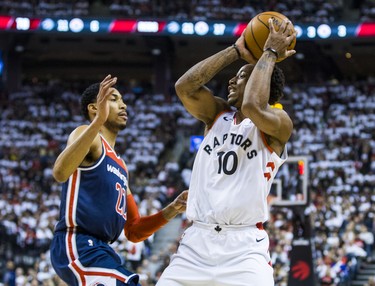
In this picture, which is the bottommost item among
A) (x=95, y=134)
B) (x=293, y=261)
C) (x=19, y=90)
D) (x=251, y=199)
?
(x=293, y=261)

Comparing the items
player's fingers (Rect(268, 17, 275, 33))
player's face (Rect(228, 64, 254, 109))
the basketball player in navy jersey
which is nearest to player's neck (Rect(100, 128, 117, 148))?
the basketball player in navy jersey

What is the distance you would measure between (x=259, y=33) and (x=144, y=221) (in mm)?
1808

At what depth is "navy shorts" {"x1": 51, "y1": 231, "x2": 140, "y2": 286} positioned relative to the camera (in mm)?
5473

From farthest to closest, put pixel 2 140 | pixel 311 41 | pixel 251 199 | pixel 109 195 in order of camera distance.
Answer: pixel 311 41 < pixel 2 140 < pixel 109 195 < pixel 251 199

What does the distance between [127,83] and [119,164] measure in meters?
28.6

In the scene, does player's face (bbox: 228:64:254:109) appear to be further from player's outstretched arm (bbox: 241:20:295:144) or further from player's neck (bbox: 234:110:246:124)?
player's outstretched arm (bbox: 241:20:295:144)

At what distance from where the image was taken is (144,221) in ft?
20.9

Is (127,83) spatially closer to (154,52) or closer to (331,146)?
(154,52)

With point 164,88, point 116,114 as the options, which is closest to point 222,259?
point 116,114

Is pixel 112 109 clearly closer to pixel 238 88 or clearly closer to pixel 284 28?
pixel 238 88

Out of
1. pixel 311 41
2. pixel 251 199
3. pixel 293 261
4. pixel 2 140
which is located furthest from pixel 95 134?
pixel 311 41

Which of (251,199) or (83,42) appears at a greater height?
(83,42)

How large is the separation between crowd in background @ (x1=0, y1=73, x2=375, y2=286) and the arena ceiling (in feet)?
6.24

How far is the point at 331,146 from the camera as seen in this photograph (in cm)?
2370
